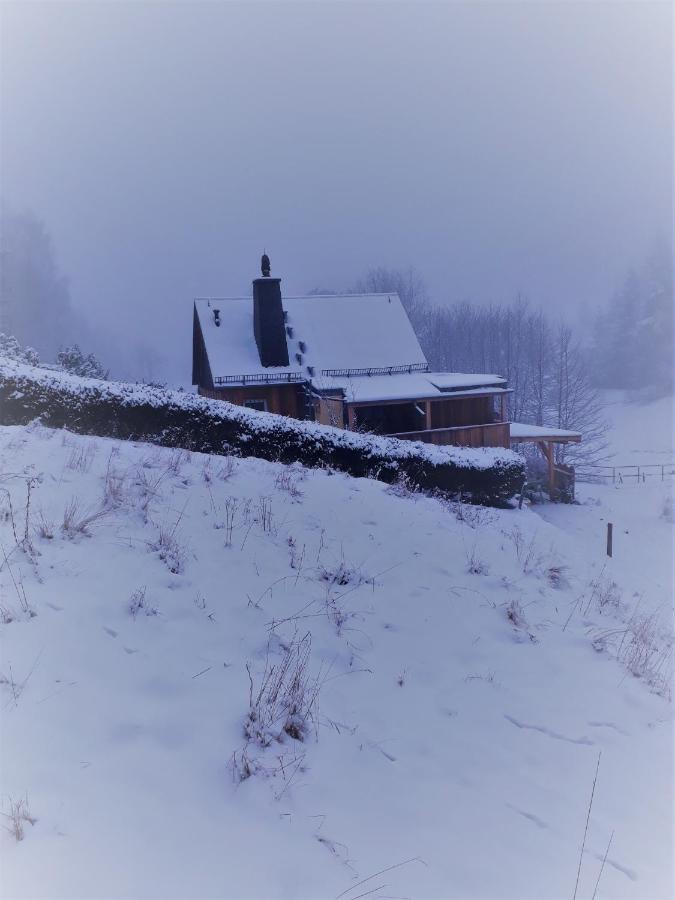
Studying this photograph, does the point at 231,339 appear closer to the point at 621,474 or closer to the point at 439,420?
A: the point at 439,420

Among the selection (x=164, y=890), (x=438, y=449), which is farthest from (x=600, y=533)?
(x=164, y=890)

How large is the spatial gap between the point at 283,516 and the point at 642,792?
12.7 feet

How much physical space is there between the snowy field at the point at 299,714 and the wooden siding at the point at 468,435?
13.9 meters

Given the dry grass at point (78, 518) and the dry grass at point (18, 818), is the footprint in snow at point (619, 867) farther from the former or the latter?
the dry grass at point (78, 518)

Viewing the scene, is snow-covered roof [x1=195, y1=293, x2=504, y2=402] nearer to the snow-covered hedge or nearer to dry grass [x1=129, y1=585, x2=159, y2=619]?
the snow-covered hedge

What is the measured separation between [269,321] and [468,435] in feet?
31.9

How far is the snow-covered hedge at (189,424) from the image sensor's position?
10.1 metres

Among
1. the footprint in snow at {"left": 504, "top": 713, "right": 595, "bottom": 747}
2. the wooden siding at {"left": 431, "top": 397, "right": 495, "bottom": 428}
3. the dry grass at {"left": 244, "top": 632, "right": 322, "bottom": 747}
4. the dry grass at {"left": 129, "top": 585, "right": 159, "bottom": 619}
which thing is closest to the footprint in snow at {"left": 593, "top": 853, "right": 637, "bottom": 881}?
the footprint in snow at {"left": 504, "top": 713, "right": 595, "bottom": 747}

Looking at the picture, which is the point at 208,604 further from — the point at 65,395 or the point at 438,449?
the point at 438,449

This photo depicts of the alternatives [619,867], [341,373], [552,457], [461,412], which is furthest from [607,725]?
[552,457]

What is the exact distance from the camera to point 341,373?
21547mm

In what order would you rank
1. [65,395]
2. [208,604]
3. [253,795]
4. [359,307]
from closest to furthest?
[253,795] < [208,604] < [65,395] < [359,307]

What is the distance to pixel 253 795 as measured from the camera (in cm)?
240

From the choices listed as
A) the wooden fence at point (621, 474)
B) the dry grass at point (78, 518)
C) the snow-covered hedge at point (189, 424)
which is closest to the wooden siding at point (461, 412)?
the snow-covered hedge at point (189, 424)
